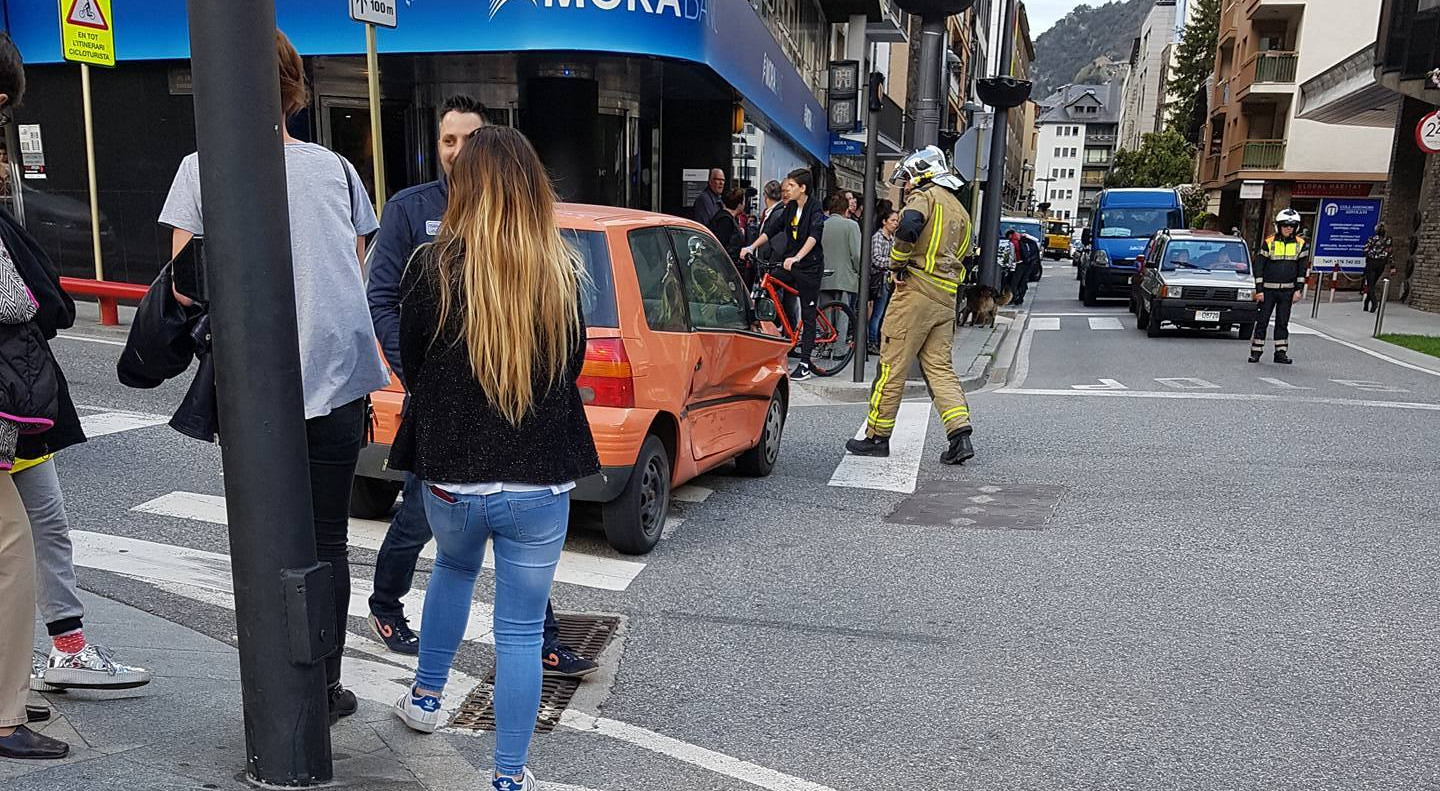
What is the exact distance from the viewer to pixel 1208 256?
18.8m

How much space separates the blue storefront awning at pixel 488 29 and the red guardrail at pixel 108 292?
2.81 metres

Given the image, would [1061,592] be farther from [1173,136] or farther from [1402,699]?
[1173,136]

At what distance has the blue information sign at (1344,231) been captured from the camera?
2342 cm

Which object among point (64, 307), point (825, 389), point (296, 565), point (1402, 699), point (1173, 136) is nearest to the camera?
point (296, 565)

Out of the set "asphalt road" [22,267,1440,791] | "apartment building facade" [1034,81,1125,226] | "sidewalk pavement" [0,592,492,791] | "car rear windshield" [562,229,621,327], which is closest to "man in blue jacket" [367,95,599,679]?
"asphalt road" [22,267,1440,791]

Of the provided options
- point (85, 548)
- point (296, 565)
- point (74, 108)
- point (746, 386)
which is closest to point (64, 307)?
point (296, 565)

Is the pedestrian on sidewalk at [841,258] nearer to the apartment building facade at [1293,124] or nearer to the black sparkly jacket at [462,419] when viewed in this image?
the black sparkly jacket at [462,419]

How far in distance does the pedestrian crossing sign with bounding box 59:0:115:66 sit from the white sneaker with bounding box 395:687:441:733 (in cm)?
1124

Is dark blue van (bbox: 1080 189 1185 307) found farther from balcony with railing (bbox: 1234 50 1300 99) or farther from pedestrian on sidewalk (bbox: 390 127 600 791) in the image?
pedestrian on sidewalk (bbox: 390 127 600 791)

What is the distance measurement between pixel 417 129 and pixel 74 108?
5.07 metres

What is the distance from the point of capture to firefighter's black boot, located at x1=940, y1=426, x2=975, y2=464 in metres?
7.75

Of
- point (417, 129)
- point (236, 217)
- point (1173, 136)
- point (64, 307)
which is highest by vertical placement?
point (1173, 136)

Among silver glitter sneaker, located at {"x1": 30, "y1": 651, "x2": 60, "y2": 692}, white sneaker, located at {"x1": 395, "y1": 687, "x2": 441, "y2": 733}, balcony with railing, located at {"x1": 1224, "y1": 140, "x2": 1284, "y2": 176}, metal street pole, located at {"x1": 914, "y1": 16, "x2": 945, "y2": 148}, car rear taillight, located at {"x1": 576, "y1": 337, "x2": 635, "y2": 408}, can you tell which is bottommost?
white sneaker, located at {"x1": 395, "y1": 687, "x2": 441, "y2": 733}

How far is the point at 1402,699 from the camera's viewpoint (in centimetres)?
393
